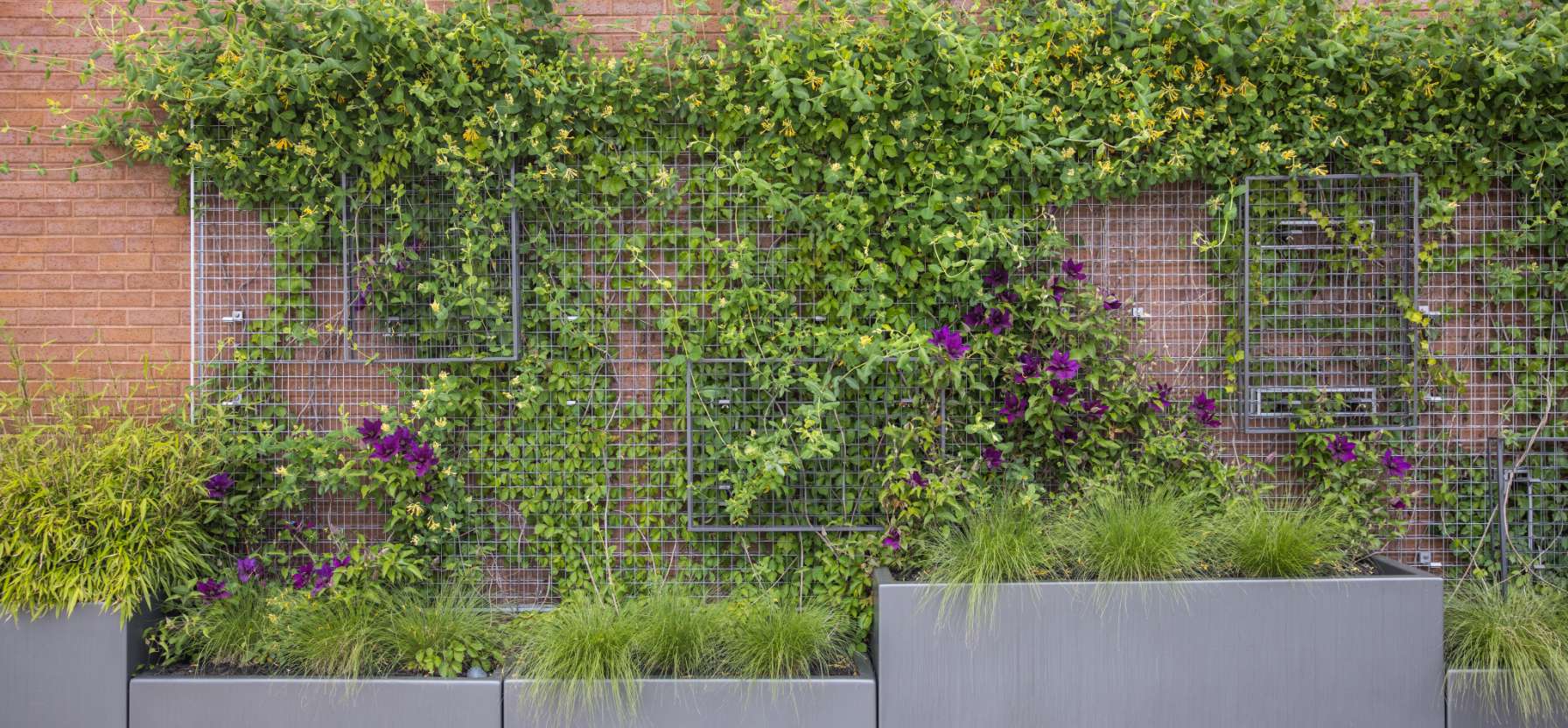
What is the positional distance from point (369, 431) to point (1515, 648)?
384 cm

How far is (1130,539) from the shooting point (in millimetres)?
2834

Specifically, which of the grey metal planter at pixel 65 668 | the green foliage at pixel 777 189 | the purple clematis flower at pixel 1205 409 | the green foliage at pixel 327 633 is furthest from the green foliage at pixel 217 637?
the purple clematis flower at pixel 1205 409

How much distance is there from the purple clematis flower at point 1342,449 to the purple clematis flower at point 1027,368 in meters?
1.12

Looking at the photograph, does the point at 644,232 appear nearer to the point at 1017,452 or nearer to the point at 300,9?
the point at 300,9

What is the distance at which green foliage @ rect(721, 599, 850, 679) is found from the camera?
2.78m

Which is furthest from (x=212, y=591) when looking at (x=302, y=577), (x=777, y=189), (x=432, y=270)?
(x=777, y=189)

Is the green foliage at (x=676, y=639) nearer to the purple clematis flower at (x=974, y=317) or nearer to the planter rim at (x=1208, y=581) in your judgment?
the planter rim at (x=1208, y=581)

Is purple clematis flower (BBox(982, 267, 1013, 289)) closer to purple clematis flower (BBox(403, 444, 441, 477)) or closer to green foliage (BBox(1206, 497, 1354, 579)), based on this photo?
green foliage (BBox(1206, 497, 1354, 579))

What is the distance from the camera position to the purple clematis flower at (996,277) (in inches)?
125

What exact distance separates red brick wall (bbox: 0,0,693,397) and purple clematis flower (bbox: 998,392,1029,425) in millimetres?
1974

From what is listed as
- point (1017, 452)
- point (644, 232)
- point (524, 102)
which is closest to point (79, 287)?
point (524, 102)

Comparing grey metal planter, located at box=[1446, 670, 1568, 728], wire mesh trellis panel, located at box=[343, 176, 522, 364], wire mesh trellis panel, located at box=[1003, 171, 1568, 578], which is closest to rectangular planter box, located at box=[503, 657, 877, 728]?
wire mesh trellis panel, located at box=[343, 176, 522, 364]

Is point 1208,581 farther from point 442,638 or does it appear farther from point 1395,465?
point 442,638

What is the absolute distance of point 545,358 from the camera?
10.6ft
